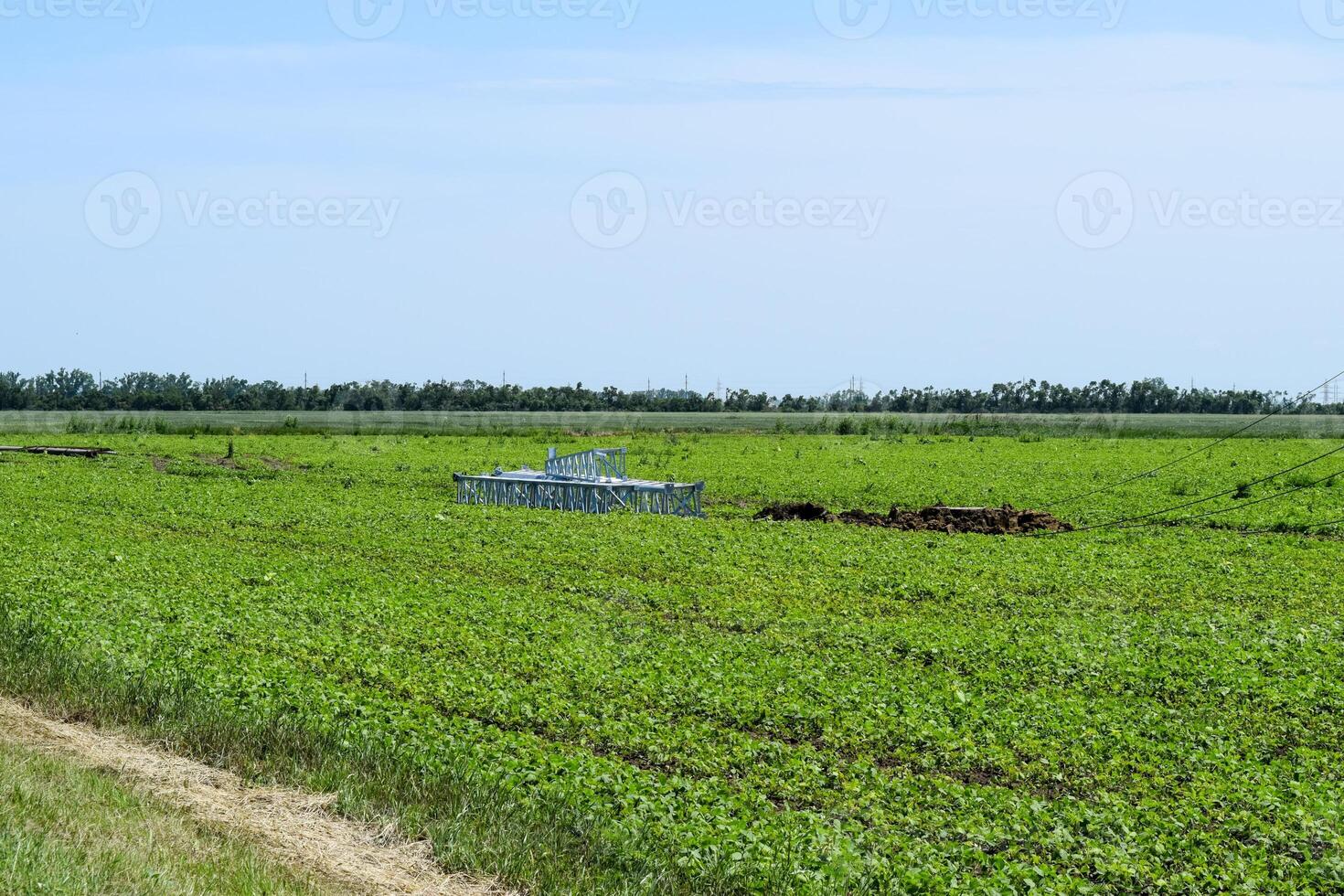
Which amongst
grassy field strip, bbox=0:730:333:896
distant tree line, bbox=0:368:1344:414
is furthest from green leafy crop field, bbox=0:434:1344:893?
distant tree line, bbox=0:368:1344:414

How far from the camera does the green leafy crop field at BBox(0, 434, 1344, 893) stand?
736 centimetres

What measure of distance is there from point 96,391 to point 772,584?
16033cm

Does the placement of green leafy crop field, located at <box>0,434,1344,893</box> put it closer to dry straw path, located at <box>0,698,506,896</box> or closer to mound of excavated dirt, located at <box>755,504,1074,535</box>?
dry straw path, located at <box>0,698,506,896</box>

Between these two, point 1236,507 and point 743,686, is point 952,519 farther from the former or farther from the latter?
point 743,686

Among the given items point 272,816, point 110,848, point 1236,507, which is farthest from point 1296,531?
point 110,848

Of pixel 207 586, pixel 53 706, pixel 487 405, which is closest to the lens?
pixel 53 706

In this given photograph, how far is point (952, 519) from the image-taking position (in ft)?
77.2

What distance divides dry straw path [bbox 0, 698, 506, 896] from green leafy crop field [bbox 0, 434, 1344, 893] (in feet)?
0.73

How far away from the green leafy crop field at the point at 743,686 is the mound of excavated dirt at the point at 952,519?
1.21 metres

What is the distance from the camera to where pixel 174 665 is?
1069cm

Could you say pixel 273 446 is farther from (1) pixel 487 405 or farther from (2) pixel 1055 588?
(1) pixel 487 405

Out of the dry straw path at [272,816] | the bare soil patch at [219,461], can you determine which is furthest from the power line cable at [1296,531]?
the bare soil patch at [219,461]

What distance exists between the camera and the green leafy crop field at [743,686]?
7.36 m

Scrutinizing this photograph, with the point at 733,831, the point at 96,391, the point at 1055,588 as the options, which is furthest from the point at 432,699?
the point at 96,391
